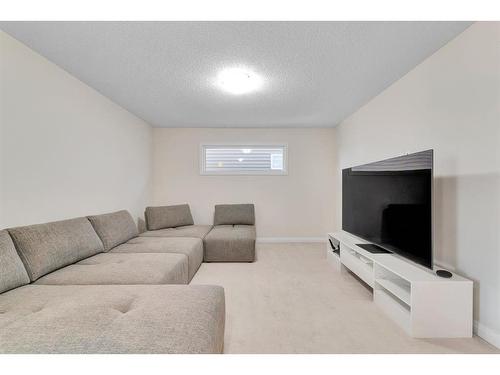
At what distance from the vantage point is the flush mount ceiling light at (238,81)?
91.0 inches

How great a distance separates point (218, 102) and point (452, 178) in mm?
2706

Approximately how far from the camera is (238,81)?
2.51 m

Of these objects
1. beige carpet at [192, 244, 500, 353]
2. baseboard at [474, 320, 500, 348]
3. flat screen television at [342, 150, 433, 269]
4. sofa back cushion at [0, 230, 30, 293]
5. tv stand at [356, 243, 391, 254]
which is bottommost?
beige carpet at [192, 244, 500, 353]

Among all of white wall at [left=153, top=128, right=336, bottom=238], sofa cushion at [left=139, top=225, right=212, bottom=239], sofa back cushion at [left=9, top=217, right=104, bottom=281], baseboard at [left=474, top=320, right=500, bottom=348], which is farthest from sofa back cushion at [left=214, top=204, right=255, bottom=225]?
baseboard at [left=474, top=320, right=500, bottom=348]

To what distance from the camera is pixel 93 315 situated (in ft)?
3.69

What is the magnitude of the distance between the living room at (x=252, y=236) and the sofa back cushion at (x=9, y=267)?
0.01 meters

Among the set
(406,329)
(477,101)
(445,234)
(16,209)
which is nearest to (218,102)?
(16,209)

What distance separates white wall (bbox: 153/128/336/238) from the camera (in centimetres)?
463

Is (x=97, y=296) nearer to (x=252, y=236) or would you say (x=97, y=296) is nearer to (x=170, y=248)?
(x=170, y=248)

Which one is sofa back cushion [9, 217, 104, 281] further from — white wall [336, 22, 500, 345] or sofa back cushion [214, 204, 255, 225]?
white wall [336, 22, 500, 345]

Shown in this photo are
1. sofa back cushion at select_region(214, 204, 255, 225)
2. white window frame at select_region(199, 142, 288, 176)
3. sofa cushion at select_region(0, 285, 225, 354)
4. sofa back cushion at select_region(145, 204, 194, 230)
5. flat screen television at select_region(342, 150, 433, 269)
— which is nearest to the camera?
sofa cushion at select_region(0, 285, 225, 354)

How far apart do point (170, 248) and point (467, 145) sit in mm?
2837

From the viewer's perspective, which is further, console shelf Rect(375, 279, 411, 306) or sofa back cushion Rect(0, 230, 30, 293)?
console shelf Rect(375, 279, 411, 306)

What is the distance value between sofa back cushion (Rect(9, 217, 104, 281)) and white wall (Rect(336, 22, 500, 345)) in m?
3.14
